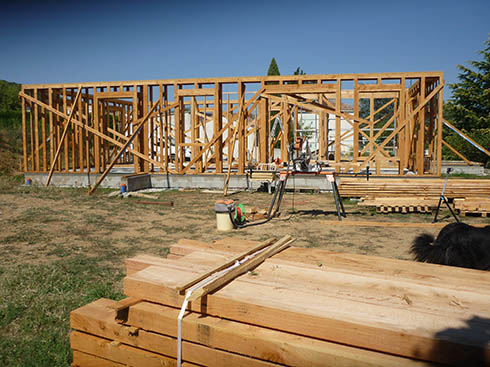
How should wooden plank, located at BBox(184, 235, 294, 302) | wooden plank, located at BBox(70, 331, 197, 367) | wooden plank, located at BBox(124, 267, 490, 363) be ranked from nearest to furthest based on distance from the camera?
wooden plank, located at BBox(124, 267, 490, 363) < wooden plank, located at BBox(184, 235, 294, 302) < wooden plank, located at BBox(70, 331, 197, 367)

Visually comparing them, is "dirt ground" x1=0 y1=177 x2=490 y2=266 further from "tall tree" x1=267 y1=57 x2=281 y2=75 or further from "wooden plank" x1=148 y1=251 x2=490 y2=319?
"tall tree" x1=267 y1=57 x2=281 y2=75

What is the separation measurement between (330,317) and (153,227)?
6.96 metres

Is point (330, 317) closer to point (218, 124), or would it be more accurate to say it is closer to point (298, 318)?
point (298, 318)

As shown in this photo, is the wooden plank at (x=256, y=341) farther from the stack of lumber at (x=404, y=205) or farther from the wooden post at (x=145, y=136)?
the wooden post at (x=145, y=136)

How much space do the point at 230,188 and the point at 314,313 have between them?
42.8 ft

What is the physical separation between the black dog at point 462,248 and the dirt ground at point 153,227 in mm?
1739

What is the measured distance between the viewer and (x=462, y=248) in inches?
177

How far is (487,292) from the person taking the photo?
2639 mm

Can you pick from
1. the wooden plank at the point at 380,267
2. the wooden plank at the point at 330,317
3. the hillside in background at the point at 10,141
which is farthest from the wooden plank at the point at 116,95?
the wooden plank at the point at 330,317

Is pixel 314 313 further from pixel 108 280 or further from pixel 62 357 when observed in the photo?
pixel 108 280

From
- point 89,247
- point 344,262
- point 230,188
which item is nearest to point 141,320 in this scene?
point 344,262

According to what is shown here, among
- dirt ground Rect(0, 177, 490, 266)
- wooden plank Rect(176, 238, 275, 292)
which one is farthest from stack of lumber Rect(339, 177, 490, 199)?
wooden plank Rect(176, 238, 275, 292)

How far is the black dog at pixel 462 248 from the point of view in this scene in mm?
4406

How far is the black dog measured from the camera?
4.41 m
